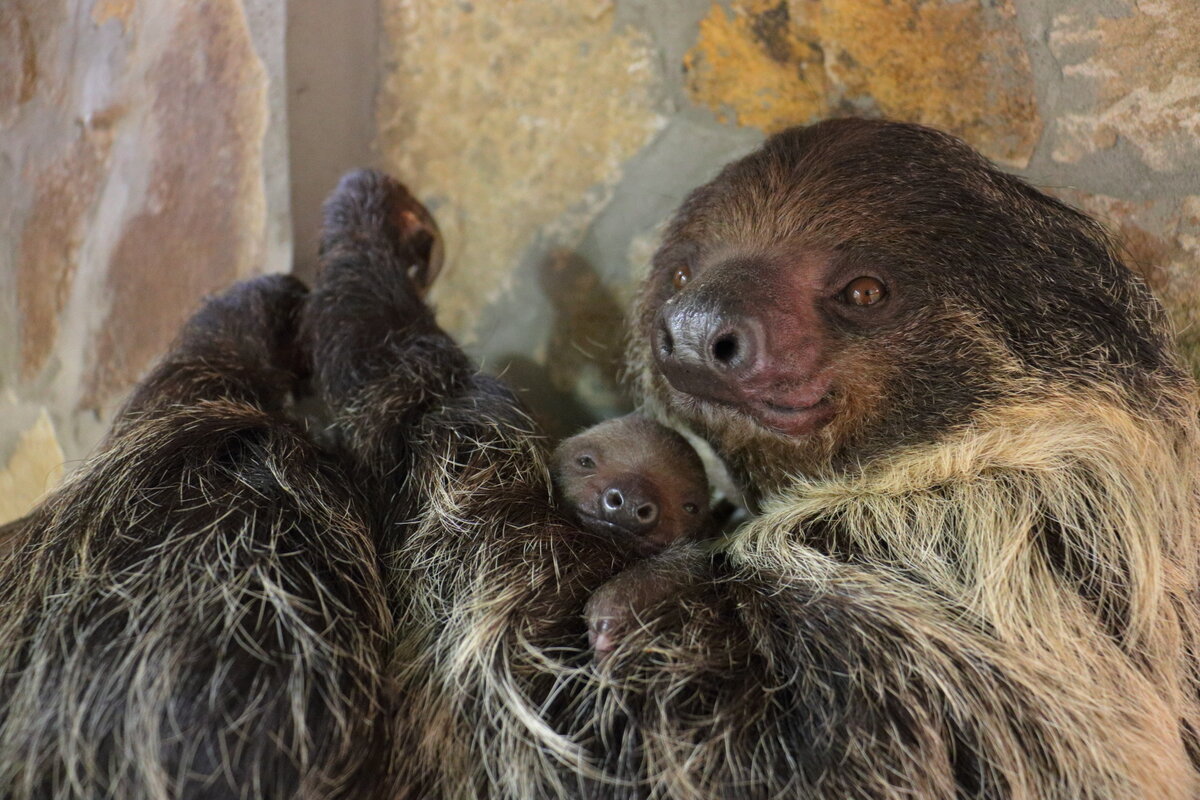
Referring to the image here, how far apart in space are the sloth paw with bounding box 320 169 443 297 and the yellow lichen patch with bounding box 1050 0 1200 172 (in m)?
2.04

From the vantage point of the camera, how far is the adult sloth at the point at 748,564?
6.13 ft

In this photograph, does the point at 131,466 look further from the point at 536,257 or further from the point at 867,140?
the point at 867,140

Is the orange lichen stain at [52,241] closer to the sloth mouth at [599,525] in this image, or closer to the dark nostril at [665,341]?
the sloth mouth at [599,525]

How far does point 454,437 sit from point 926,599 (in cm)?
123

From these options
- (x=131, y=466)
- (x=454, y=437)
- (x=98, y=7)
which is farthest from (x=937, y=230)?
(x=98, y=7)

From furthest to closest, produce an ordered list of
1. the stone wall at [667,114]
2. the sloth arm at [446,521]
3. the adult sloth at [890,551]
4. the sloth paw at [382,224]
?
the sloth paw at [382,224] < the stone wall at [667,114] < the sloth arm at [446,521] < the adult sloth at [890,551]

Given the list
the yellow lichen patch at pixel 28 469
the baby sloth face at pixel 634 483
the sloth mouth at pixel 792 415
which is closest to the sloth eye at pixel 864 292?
the sloth mouth at pixel 792 415

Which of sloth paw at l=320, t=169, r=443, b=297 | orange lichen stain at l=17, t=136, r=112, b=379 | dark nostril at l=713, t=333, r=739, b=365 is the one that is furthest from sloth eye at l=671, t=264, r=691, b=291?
orange lichen stain at l=17, t=136, r=112, b=379

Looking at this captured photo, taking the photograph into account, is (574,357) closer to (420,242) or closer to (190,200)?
(420,242)

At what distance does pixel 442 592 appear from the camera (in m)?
2.25

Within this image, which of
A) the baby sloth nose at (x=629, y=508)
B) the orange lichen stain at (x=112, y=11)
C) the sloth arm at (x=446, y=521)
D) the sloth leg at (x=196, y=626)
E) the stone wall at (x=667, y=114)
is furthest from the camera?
the orange lichen stain at (x=112, y=11)

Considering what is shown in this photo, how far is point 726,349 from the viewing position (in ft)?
6.84

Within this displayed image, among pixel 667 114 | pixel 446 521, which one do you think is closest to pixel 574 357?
pixel 667 114

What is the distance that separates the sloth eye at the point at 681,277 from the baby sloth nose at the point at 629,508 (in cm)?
58
